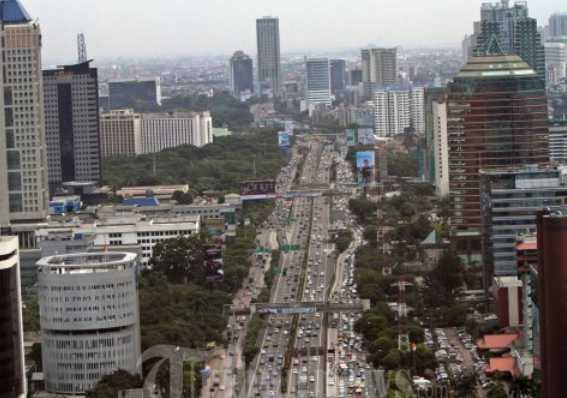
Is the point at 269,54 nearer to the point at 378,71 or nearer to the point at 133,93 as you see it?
the point at 378,71

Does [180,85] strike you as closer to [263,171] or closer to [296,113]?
[296,113]

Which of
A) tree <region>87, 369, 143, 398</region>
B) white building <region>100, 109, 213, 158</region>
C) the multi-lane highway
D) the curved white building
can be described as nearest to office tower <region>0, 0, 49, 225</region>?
the multi-lane highway

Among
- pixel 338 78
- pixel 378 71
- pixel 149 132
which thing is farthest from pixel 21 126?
pixel 338 78

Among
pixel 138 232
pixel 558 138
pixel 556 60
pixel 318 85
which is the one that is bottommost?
pixel 138 232

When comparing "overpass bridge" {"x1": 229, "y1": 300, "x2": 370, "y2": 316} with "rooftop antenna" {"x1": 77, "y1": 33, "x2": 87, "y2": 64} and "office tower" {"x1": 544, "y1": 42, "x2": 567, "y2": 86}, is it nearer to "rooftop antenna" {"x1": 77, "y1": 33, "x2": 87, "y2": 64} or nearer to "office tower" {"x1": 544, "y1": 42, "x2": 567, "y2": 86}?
"rooftop antenna" {"x1": 77, "y1": 33, "x2": 87, "y2": 64}

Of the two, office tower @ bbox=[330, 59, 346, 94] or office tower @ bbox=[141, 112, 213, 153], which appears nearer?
office tower @ bbox=[141, 112, 213, 153]
